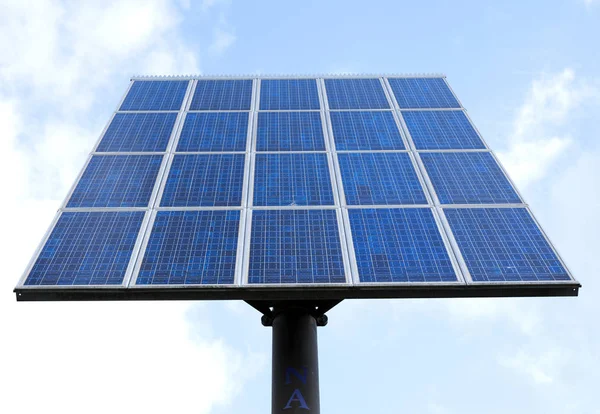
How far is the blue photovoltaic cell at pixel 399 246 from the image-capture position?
13477mm

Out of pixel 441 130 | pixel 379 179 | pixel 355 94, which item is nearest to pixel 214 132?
pixel 379 179

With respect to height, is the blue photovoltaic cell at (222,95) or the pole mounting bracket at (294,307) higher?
the blue photovoltaic cell at (222,95)

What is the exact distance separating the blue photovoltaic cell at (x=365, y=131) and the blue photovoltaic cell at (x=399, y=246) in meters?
3.76

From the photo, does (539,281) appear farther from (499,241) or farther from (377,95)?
(377,95)

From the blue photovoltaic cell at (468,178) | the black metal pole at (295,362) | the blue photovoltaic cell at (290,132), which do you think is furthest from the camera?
the blue photovoltaic cell at (290,132)

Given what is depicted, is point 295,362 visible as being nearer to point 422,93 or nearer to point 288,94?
point 288,94

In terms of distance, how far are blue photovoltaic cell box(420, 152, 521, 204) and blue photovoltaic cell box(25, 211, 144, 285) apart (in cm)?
879

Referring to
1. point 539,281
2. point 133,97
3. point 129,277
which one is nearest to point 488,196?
point 539,281

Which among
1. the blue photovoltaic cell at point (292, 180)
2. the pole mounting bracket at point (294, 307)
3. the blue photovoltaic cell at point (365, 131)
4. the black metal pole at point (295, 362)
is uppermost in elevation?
the blue photovoltaic cell at point (365, 131)

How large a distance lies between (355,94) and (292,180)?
24.9 feet

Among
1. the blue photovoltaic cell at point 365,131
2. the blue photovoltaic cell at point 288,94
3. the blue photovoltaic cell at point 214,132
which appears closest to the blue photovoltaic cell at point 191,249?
the blue photovoltaic cell at point 214,132

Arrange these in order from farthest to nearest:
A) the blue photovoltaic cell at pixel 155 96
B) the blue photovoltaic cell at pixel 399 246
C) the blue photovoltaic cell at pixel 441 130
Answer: the blue photovoltaic cell at pixel 155 96 < the blue photovoltaic cell at pixel 441 130 < the blue photovoltaic cell at pixel 399 246

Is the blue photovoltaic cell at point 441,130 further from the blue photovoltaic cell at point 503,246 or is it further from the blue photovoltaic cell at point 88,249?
the blue photovoltaic cell at point 88,249

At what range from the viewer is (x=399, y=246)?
47.2 feet
